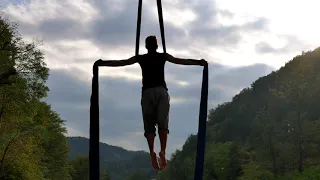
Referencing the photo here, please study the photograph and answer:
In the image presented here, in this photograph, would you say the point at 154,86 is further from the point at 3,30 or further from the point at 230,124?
the point at 230,124

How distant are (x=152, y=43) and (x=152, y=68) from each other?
1.45 feet

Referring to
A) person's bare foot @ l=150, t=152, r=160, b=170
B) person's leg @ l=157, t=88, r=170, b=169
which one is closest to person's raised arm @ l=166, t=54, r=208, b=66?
person's leg @ l=157, t=88, r=170, b=169

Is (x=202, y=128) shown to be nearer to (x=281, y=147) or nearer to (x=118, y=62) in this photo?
(x=118, y=62)

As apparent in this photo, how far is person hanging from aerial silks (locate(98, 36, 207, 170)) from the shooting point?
27.2 feet

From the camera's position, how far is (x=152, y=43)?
27.5 ft

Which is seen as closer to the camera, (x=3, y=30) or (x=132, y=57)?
(x=132, y=57)

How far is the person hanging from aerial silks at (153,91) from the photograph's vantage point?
828 cm

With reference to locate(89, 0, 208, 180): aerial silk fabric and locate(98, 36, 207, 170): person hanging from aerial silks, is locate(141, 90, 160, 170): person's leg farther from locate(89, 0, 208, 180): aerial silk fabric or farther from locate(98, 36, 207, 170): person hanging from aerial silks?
locate(89, 0, 208, 180): aerial silk fabric

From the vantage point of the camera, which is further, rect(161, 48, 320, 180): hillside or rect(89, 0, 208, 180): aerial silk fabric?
rect(161, 48, 320, 180): hillside

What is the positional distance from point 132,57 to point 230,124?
136m

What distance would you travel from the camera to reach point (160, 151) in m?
8.20

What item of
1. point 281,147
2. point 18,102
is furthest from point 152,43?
point 281,147

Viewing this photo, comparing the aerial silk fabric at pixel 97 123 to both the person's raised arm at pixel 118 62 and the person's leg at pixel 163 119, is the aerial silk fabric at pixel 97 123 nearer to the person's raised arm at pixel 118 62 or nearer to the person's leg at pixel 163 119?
the person's raised arm at pixel 118 62

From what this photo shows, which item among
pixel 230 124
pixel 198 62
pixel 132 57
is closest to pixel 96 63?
pixel 132 57
